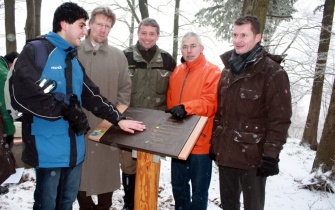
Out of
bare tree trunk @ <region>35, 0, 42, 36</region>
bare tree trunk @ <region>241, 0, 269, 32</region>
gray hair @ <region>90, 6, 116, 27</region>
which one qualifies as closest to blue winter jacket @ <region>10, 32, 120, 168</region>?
gray hair @ <region>90, 6, 116, 27</region>

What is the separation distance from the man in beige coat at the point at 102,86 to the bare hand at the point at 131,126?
0.83m

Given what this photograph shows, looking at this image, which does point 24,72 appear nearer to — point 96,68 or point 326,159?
point 96,68

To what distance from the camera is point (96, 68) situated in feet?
11.4

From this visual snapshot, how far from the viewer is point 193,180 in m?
3.58

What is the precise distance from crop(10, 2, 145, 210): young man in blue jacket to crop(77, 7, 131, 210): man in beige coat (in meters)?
0.69

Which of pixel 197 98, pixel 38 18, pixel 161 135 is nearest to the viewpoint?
pixel 161 135

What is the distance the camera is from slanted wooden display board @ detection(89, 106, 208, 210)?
2.54 m

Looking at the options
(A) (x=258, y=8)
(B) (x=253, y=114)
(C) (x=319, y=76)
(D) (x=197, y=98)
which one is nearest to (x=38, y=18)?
(A) (x=258, y=8)

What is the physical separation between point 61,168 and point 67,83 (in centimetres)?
79

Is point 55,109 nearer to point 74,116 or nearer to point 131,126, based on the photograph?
point 74,116

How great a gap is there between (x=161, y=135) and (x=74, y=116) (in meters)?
0.81

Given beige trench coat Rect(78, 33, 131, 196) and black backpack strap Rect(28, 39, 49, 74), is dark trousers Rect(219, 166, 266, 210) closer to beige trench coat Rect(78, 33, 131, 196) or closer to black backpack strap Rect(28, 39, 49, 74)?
beige trench coat Rect(78, 33, 131, 196)

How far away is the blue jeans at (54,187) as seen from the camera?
251cm

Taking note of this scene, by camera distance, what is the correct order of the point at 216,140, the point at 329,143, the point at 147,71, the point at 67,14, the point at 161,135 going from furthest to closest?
the point at 329,143
the point at 147,71
the point at 216,140
the point at 161,135
the point at 67,14
